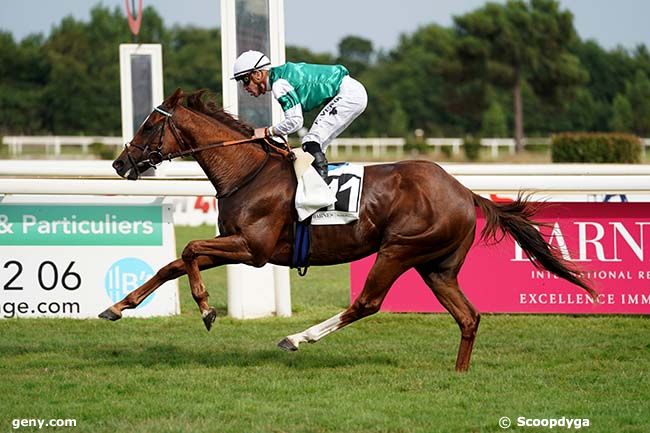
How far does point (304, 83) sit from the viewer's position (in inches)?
267

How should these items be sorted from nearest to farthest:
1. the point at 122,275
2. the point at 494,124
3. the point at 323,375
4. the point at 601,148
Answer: the point at 323,375 → the point at 122,275 → the point at 601,148 → the point at 494,124

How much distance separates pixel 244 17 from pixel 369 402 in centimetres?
408

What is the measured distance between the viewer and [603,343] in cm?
777

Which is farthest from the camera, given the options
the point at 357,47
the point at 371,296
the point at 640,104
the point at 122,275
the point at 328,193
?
the point at 357,47

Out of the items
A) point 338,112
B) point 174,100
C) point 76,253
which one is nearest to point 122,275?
point 76,253

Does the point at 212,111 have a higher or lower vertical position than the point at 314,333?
higher

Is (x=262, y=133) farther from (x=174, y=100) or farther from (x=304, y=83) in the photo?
(x=174, y=100)

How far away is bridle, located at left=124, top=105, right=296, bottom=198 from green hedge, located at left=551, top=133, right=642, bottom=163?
1874cm

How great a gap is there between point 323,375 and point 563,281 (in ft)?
9.89

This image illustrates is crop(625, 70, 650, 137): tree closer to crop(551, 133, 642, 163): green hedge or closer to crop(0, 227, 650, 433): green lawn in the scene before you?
crop(551, 133, 642, 163): green hedge

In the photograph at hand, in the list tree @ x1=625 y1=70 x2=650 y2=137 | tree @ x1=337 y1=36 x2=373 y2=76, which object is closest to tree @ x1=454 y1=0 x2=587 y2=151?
tree @ x1=625 y1=70 x2=650 y2=137

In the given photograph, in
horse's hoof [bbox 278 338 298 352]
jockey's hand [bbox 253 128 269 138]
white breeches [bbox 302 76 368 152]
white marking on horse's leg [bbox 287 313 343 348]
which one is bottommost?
horse's hoof [bbox 278 338 298 352]

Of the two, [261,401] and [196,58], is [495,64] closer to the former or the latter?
[196,58]

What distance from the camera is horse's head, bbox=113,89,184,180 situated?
694 centimetres
